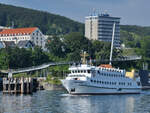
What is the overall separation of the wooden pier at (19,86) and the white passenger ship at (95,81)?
33.6 ft

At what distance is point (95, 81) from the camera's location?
106 metres

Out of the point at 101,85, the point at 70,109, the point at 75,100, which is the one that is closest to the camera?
the point at 70,109

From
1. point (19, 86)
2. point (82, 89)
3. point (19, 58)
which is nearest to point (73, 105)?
point (82, 89)

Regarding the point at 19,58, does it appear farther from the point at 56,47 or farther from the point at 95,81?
the point at 95,81

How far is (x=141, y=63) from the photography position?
185 metres

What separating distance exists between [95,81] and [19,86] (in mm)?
18988

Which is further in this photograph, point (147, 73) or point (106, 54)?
point (106, 54)

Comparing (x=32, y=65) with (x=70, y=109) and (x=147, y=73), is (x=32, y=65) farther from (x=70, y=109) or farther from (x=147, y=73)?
(x=70, y=109)

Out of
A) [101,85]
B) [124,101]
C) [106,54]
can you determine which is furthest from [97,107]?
[106,54]

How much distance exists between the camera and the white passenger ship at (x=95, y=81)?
103 meters

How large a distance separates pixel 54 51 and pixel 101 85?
78000 millimetres

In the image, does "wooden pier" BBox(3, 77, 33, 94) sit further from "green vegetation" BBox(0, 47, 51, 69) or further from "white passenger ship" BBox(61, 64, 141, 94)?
"green vegetation" BBox(0, 47, 51, 69)

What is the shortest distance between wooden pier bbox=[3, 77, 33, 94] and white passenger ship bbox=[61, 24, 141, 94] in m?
10.2

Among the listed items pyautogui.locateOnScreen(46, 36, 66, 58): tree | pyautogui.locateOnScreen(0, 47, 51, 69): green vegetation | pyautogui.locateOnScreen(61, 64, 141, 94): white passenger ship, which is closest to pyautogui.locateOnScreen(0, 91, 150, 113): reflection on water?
pyautogui.locateOnScreen(61, 64, 141, 94): white passenger ship
